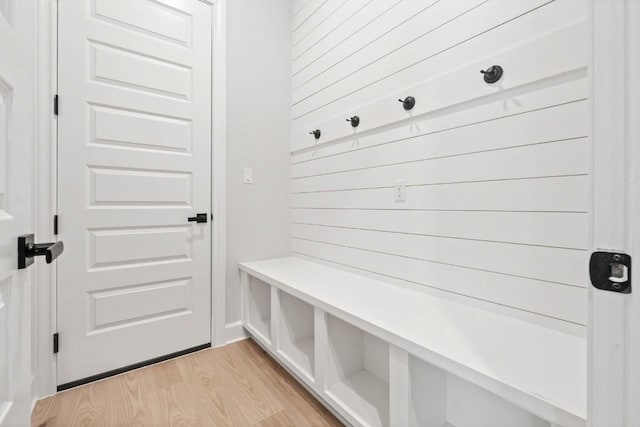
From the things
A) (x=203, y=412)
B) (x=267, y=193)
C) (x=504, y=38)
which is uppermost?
(x=504, y=38)

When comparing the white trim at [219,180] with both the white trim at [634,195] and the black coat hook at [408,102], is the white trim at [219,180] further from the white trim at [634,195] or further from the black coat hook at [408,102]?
the white trim at [634,195]

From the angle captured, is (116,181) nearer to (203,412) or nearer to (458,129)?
(203,412)

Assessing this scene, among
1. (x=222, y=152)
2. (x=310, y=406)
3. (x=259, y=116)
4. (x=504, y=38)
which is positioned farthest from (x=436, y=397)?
(x=259, y=116)

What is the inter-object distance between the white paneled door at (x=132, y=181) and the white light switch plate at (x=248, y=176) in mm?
293

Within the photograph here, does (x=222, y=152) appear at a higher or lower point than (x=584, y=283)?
higher

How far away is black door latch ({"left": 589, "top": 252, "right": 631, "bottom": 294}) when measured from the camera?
0.46 metres

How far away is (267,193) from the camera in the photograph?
248cm

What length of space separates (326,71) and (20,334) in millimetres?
2129

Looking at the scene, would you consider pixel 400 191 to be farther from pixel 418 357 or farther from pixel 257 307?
pixel 257 307

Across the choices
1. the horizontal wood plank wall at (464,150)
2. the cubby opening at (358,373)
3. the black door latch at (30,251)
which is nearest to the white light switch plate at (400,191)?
the horizontal wood plank wall at (464,150)

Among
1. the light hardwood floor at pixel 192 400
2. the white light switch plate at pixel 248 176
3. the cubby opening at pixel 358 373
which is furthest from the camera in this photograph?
the white light switch plate at pixel 248 176

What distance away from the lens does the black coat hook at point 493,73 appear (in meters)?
1.19

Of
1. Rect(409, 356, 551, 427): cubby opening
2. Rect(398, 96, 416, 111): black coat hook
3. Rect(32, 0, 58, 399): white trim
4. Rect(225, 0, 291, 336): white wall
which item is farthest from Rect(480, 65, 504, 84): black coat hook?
Rect(32, 0, 58, 399): white trim

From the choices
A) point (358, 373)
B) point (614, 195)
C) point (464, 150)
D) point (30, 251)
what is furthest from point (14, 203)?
point (358, 373)
